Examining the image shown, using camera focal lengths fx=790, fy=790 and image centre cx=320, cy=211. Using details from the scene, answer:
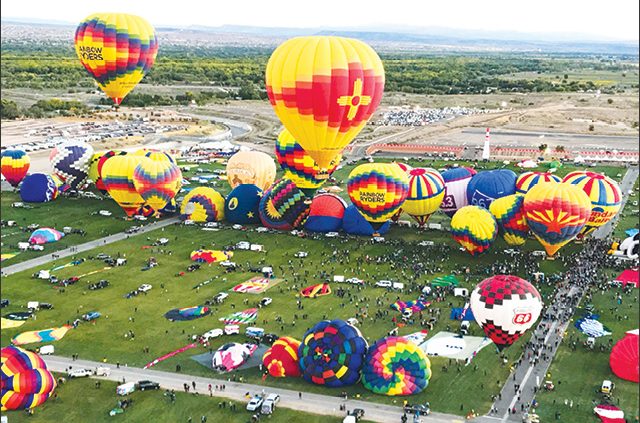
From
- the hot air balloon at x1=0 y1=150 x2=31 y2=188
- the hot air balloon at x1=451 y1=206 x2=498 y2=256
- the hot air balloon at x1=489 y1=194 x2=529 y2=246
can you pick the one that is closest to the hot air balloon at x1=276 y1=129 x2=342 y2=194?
the hot air balloon at x1=451 y1=206 x2=498 y2=256

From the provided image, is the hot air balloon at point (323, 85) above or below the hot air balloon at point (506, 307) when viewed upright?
above

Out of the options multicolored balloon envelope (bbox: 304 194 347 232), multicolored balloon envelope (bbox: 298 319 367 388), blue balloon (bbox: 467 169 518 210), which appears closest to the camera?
multicolored balloon envelope (bbox: 298 319 367 388)

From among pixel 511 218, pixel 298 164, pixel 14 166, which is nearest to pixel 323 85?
pixel 298 164

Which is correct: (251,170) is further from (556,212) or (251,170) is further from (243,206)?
(556,212)

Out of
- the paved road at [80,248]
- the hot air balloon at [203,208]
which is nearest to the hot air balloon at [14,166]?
the paved road at [80,248]

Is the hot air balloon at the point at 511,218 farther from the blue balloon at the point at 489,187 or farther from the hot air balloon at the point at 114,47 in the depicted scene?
the hot air balloon at the point at 114,47

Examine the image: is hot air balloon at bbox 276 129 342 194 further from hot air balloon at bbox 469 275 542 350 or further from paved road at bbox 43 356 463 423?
paved road at bbox 43 356 463 423

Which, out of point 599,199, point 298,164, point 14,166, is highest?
point 298,164
